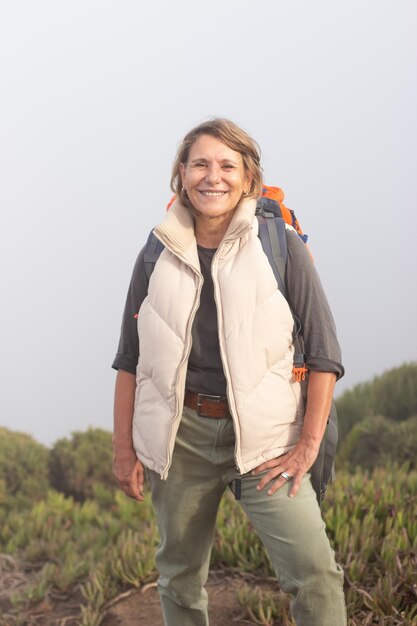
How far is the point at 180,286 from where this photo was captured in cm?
369

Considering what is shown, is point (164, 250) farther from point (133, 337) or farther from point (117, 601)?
point (117, 601)

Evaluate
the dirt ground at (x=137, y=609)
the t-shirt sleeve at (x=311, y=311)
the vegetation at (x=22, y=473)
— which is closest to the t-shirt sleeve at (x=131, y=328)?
the t-shirt sleeve at (x=311, y=311)

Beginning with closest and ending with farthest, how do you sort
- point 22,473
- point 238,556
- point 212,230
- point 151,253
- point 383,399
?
point 212,230
point 151,253
point 238,556
point 22,473
point 383,399

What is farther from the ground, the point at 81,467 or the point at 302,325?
the point at 302,325

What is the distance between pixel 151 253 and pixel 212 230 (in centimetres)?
33

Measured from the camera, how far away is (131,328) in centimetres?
407

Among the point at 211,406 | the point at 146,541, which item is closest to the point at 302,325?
the point at 211,406

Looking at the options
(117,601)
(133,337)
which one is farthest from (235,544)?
(133,337)

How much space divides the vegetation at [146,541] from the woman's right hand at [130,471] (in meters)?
1.49

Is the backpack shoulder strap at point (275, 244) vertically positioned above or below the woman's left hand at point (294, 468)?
above

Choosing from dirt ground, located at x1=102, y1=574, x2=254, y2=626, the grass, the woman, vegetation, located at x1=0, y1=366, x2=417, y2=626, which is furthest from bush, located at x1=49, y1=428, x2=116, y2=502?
the woman

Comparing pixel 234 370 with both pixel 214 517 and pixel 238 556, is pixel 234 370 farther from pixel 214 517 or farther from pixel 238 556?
pixel 238 556

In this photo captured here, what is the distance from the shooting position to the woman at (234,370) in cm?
357

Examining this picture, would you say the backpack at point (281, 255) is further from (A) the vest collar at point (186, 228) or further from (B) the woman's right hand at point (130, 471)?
(B) the woman's right hand at point (130, 471)
